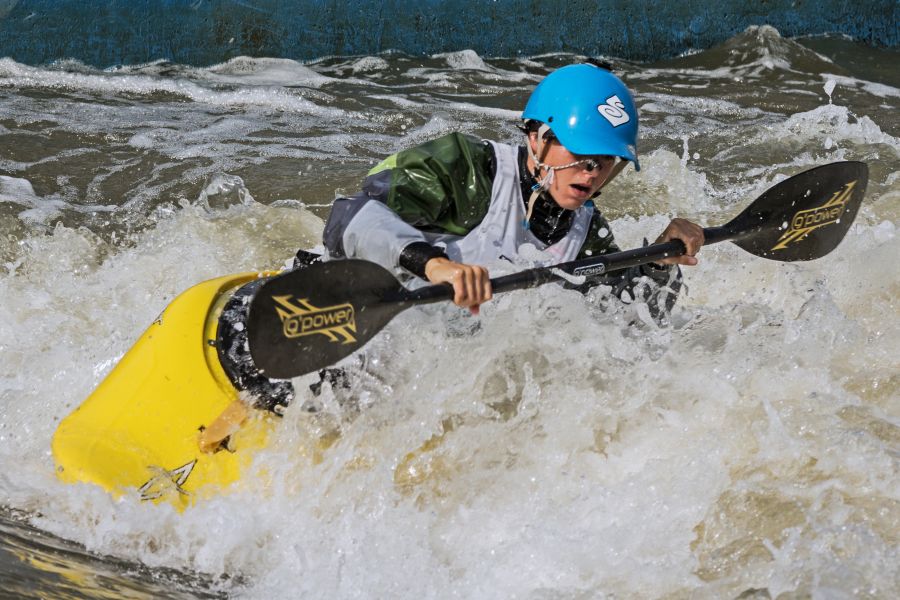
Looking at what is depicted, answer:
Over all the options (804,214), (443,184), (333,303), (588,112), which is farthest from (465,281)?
(804,214)

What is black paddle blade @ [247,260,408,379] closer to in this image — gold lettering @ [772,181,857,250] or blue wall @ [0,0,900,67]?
gold lettering @ [772,181,857,250]

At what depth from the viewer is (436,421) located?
126 inches

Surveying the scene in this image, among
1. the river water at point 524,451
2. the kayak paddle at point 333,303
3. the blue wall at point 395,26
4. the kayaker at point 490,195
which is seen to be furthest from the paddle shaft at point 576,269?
the blue wall at point 395,26

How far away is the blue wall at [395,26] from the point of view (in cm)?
850

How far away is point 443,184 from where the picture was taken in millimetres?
3148

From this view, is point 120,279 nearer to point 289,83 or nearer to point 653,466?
point 653,466

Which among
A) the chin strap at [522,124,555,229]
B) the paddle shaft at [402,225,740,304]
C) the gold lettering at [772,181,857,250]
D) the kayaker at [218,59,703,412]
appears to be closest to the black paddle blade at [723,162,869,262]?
the gold lettering at [772,181,857,250]

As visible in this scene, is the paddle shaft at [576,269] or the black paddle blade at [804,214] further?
the black paddle blade at [804,214]

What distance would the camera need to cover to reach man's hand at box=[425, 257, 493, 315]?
2748 millimetres

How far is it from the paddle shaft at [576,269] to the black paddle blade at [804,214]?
205mm

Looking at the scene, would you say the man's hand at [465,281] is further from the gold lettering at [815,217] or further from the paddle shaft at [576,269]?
the gold lettering at [815,217]

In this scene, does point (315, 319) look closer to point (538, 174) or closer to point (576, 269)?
point (576, 269)

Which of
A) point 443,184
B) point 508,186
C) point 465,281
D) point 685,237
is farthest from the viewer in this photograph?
point 685,237

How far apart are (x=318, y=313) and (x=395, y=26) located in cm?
670
